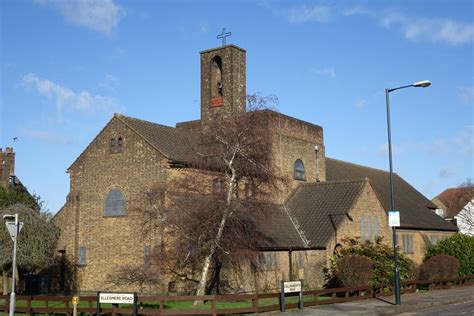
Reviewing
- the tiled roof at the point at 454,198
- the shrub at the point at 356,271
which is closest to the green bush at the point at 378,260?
the shrub at the point at 356,271

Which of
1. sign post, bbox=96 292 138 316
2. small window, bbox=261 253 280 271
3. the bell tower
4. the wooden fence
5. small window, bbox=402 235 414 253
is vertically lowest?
the wooden fence

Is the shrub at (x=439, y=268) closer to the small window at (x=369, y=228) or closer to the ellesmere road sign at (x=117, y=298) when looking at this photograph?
the small window at (x=369, y=228)

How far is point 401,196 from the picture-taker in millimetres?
51344

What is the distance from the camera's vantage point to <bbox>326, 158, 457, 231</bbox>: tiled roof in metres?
46.3

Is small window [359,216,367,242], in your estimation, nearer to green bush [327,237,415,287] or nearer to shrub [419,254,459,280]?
green bush [327,237,415,287]

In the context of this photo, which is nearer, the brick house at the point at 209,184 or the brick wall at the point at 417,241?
the brick house at the point at 209,184

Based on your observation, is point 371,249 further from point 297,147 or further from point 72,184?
point 72,184

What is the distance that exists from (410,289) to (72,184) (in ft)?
66.8

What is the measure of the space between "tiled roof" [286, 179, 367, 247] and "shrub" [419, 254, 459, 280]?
572cm

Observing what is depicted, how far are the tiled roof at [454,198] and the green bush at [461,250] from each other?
41.2m

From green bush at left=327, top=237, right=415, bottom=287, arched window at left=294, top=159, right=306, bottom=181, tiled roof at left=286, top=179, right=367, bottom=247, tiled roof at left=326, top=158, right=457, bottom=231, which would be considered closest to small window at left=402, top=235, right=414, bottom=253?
tiled roof at left=326, top=158, right=457, bottom=231

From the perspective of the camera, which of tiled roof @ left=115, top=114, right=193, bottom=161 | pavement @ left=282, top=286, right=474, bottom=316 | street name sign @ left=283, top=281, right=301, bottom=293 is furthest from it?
tiled roof @ left=115, top=114, right=193, bottom=161

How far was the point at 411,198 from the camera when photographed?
173 feet

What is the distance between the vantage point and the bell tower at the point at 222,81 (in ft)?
122
